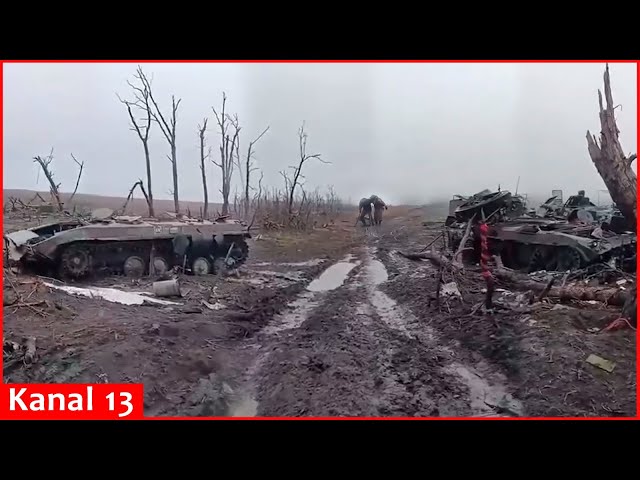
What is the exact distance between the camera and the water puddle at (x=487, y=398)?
409cm

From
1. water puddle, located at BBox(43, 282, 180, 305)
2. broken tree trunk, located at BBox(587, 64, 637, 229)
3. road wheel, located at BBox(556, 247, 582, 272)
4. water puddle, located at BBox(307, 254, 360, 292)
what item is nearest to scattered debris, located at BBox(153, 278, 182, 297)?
water puddle, located at BBox(43, 282, 180, 305)

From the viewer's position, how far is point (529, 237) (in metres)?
8.16

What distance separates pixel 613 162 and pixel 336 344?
364 centimetres

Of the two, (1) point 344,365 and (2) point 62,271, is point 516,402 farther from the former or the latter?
(2) point 62,271

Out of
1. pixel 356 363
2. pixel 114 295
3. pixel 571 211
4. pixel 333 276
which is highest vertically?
pixel 571 211

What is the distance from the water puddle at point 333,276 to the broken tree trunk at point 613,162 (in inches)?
118

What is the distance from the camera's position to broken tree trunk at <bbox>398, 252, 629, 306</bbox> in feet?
18.3

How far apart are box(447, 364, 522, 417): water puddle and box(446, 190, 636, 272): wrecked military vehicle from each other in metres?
2.77

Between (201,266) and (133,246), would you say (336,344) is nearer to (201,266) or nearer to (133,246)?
(201,266)

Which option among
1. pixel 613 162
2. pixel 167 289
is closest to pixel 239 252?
pixel 167 289

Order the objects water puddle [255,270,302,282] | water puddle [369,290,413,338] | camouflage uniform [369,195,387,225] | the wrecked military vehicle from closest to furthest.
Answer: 1. camouflage uniform [369,195,387,225]
2. water puddle [369,290,413,338]
3. water puddle [255,270,302,282]
4. the wrecked military vehicle

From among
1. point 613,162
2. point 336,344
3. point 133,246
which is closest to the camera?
point 336,344

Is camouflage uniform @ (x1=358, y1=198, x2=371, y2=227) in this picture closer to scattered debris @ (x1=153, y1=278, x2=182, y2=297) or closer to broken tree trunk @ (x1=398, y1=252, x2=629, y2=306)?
broken tree trunk @ (x1=398, y1=252, x2=629, y2=306)
